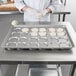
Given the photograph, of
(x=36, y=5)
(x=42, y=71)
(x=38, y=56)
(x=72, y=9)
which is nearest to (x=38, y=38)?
(x=38, y=56)

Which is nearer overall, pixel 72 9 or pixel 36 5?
pixel 36 5

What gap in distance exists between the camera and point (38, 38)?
1110mm

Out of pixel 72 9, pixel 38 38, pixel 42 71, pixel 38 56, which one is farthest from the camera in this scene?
pixel 72 9

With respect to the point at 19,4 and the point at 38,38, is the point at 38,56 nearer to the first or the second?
the point at 38,38

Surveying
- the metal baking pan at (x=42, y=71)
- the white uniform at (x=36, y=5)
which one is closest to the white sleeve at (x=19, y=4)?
the white uniform at (x=36, y=5)

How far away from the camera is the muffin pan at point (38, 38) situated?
1.00 meters

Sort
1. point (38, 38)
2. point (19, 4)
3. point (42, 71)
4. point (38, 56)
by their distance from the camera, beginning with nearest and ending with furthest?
1. point (38, 56)
2. point (38, 38)
3. point (42, 71)
4. point (19, 4)

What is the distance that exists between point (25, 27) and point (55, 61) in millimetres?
475

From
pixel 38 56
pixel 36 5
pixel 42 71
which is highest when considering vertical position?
pixel 36 5

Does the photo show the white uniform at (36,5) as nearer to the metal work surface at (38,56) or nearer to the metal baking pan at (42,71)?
the metal baking pan at (42,71)

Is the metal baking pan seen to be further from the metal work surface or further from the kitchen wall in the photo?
the kitchen wall

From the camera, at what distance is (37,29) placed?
1.26 metres

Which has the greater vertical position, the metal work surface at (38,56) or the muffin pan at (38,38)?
the muffin pan at (38,38)

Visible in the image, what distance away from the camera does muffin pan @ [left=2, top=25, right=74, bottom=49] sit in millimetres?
998
